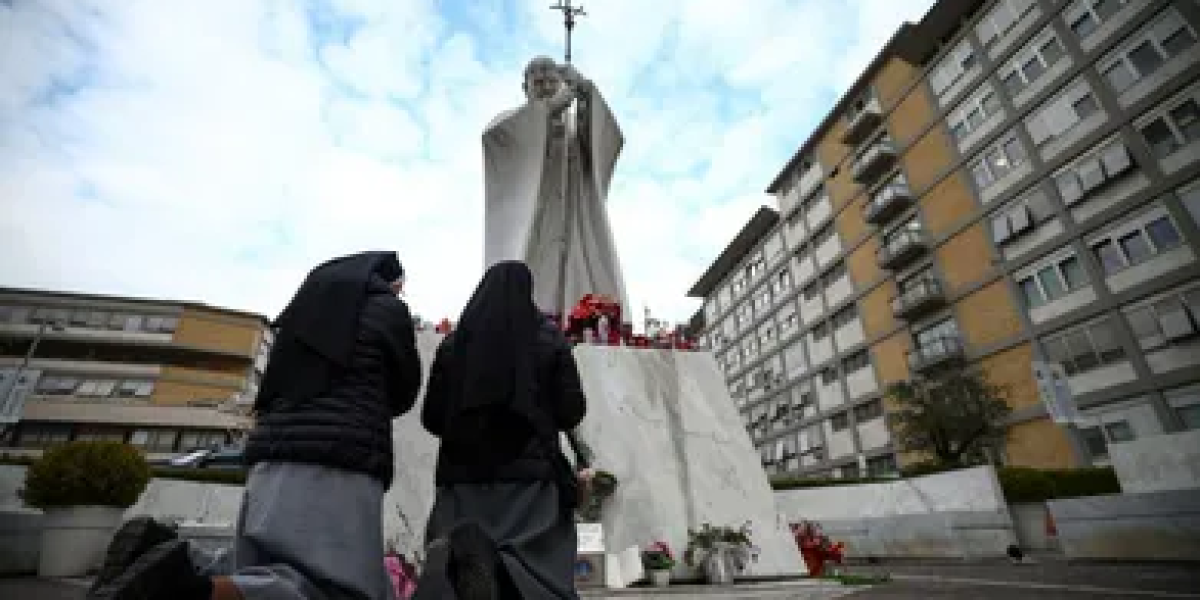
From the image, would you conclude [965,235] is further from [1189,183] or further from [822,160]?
[822,160]

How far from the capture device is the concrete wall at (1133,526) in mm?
7219

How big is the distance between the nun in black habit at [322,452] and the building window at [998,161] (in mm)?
26834

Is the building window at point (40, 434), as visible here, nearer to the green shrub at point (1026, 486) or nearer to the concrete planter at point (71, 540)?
the concrete planter at point (71, 540)

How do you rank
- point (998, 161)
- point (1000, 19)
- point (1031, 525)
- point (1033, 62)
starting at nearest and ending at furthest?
point (1031, 525)
point (1033, 62)
point (998, 161)
point (1000, 19)

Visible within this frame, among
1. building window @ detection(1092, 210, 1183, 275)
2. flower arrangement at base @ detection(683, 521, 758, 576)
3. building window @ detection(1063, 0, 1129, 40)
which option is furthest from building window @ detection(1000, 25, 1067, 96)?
flower arrangement at base @ detection(683, 521, 758, 576)

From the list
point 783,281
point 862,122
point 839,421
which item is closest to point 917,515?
point 839,421

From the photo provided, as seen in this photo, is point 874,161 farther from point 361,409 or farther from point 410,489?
point 361,409

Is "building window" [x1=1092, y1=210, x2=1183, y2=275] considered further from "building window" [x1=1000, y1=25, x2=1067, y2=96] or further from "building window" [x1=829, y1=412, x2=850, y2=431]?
"building window" [x1=829, y1=412, x2=850, y2=431]

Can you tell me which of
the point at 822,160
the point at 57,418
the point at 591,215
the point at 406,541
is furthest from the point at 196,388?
the point at 822,160

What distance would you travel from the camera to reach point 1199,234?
16.9 m

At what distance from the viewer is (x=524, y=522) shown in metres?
2.23

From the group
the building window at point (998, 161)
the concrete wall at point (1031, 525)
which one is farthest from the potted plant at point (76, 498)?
the building window at point (998, 161)

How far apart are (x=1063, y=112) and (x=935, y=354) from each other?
10.3 meters

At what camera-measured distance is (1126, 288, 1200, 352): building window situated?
1694cm
